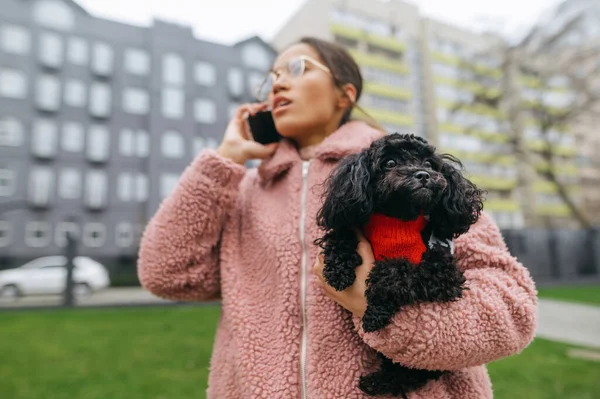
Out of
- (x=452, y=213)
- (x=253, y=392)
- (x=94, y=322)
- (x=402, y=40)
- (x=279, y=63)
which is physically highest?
(x=402, y=40)

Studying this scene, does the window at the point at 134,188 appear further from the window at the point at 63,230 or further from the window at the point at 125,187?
the window at the point at 63,230

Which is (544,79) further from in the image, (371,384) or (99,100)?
(99,100)

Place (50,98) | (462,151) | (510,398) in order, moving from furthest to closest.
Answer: (462,151), (50,98), (510,398)

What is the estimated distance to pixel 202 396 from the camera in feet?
11.7

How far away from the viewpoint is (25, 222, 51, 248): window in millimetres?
19578

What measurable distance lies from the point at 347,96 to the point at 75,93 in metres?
22.7

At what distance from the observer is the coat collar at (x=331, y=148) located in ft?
3.79

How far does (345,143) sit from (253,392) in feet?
2.25

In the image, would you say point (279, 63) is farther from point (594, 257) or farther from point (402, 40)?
point (402, 40)

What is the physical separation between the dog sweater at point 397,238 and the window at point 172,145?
71.3ft

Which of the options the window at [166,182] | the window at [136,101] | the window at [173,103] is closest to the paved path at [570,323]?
the window at [166,182]

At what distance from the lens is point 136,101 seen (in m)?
21.4

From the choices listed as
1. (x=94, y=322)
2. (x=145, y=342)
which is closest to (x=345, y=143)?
(x=145, y=342)

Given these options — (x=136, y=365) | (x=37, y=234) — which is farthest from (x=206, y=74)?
(x=136, y=365)
